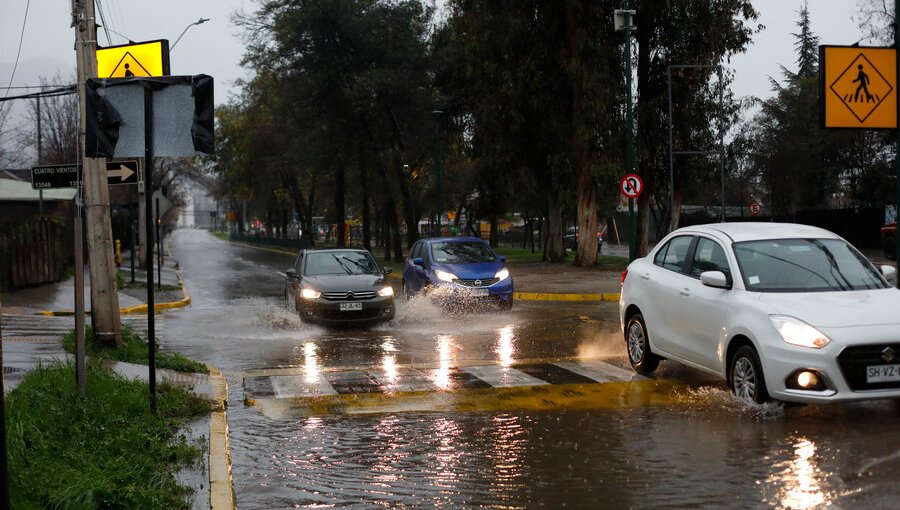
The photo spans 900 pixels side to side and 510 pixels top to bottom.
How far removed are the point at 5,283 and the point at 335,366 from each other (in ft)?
54.6

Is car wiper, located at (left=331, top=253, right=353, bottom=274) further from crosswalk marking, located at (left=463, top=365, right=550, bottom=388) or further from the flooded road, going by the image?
crosswalk marking, located at (left=463, top=365, right=550, bottom=388)

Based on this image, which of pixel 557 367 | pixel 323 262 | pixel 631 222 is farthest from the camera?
pixel 631 222

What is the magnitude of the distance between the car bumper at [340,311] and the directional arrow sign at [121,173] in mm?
3676

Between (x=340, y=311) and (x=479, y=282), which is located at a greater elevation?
(x=479, y=282)

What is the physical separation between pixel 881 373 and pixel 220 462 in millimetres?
5148

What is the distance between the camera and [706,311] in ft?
30.0

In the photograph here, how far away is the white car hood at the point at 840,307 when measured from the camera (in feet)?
25.7

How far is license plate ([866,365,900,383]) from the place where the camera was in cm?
764

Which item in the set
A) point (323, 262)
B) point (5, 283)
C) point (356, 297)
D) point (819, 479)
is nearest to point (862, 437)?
point (819, 479)

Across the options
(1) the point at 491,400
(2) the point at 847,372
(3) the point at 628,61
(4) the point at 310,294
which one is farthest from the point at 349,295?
(3) the point at 628,61

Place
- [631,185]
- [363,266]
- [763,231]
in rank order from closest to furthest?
[763,231], [363,266], [631,185]

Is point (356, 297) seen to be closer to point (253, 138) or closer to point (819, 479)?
point (819, 479)

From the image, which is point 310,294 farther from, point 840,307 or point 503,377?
point 840,307

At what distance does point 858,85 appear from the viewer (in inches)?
607
